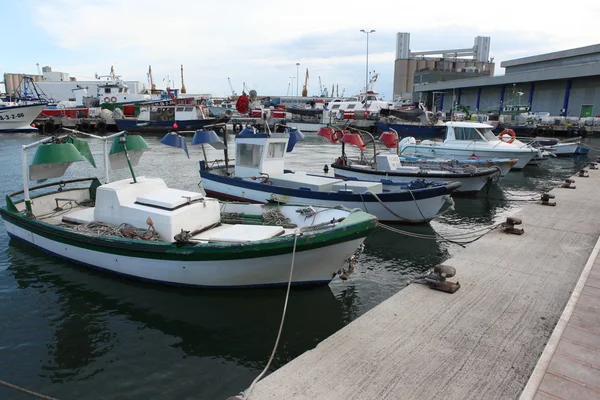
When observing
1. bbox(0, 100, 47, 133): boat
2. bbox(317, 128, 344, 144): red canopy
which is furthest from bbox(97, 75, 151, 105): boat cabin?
bbox(317, 128, 344, 144): red canopy

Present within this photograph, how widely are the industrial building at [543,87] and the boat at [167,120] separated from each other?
4260cm

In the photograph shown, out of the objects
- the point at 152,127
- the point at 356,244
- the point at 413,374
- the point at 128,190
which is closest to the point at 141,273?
the point at 128,190

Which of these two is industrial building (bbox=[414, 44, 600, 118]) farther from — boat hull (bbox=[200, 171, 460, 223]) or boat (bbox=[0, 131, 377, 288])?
boat (bbox=[0, 131, 377, 288])

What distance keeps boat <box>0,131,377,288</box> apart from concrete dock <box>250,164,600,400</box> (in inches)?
74.3

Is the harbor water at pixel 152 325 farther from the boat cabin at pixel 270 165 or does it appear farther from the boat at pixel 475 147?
the boat at pixel 475 147

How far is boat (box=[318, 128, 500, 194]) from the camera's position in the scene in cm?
1752

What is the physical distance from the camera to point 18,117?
50781 millimetres

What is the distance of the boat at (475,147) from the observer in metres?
25.0

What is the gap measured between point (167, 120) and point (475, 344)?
52.6 meters

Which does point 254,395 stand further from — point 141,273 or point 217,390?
point 141,273

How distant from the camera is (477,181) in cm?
1880

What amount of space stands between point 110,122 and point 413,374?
188ft

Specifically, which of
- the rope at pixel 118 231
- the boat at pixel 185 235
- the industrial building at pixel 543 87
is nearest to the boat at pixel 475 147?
the boat at pixel 185 235

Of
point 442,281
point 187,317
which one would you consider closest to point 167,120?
point 187,317
